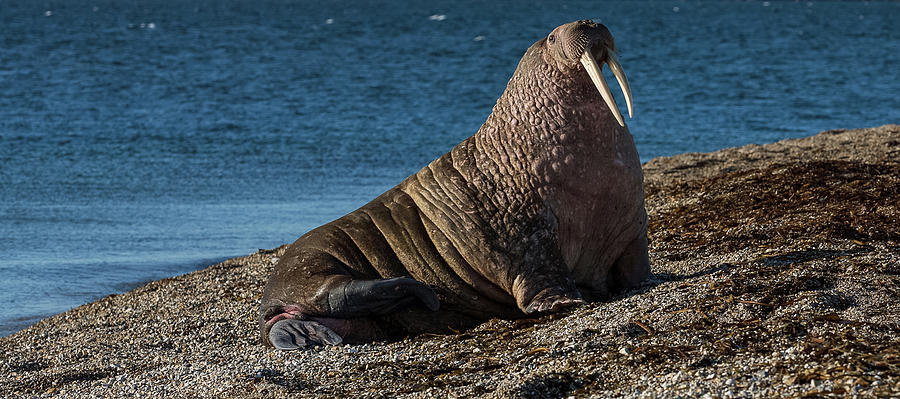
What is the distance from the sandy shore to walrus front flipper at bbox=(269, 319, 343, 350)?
2.6 inches

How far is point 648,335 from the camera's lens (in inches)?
177

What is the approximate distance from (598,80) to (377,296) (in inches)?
58.8

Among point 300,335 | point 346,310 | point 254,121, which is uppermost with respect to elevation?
point 346,310

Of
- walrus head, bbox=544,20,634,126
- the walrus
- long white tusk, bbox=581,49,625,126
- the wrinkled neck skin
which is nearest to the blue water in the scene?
the walrus

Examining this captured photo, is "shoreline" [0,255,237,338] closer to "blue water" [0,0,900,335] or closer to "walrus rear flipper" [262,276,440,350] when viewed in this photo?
"blue water" [0,0,900,335]

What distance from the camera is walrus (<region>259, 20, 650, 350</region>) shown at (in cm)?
527

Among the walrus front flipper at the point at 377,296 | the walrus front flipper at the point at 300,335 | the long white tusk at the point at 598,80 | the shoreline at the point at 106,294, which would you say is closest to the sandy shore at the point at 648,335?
the walrus front flipper at the point at 300,335

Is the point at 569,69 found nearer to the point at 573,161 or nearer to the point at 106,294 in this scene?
the point at 573,161

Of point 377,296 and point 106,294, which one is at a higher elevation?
point 377,296

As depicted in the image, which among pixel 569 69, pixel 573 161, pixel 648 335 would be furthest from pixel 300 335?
pixel 569 69

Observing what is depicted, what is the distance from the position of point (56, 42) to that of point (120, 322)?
3519 centimetres

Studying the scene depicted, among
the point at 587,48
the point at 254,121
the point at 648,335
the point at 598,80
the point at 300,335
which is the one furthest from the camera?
the point at 254,121

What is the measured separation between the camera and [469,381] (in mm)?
4344

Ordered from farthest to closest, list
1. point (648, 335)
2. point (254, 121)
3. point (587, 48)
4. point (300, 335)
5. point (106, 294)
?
point (254, 121), point (106, 294), point (300, 335), point (587, 48), point (648, 335)
